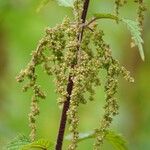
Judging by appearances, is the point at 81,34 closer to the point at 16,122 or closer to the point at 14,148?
the point at 14,148

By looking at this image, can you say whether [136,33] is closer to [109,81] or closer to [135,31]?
[135,31]

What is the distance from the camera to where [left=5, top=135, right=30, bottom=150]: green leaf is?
9.85ft

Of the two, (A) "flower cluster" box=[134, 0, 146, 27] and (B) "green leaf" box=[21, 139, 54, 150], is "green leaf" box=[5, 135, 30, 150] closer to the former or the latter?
(B) "green leaf" box=[21, 139, 54, 150]

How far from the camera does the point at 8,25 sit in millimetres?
6770

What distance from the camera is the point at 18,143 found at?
3.06 meters

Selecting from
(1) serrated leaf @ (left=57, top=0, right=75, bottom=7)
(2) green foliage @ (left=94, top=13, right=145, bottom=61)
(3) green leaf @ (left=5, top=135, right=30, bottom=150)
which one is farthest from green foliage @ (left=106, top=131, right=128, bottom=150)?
(1) serrated leaf @ (left=57, top=0, right=75, bottom=7)

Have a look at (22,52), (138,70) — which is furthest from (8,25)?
(138,70)

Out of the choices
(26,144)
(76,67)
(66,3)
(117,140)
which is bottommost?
(26,144)

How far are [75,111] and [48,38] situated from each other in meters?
0.37

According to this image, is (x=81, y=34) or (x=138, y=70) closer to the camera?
(x=81, y=34)

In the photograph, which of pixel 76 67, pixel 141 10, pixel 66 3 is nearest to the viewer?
pixel 76 67

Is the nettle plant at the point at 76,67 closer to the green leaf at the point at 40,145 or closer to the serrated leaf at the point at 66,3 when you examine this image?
the green leaf at the point at 40,145

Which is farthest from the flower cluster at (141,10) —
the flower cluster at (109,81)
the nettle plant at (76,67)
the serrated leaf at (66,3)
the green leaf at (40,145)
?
the green leaf at (40,145)

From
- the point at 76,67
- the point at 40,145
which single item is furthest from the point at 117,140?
the point at 76,67
